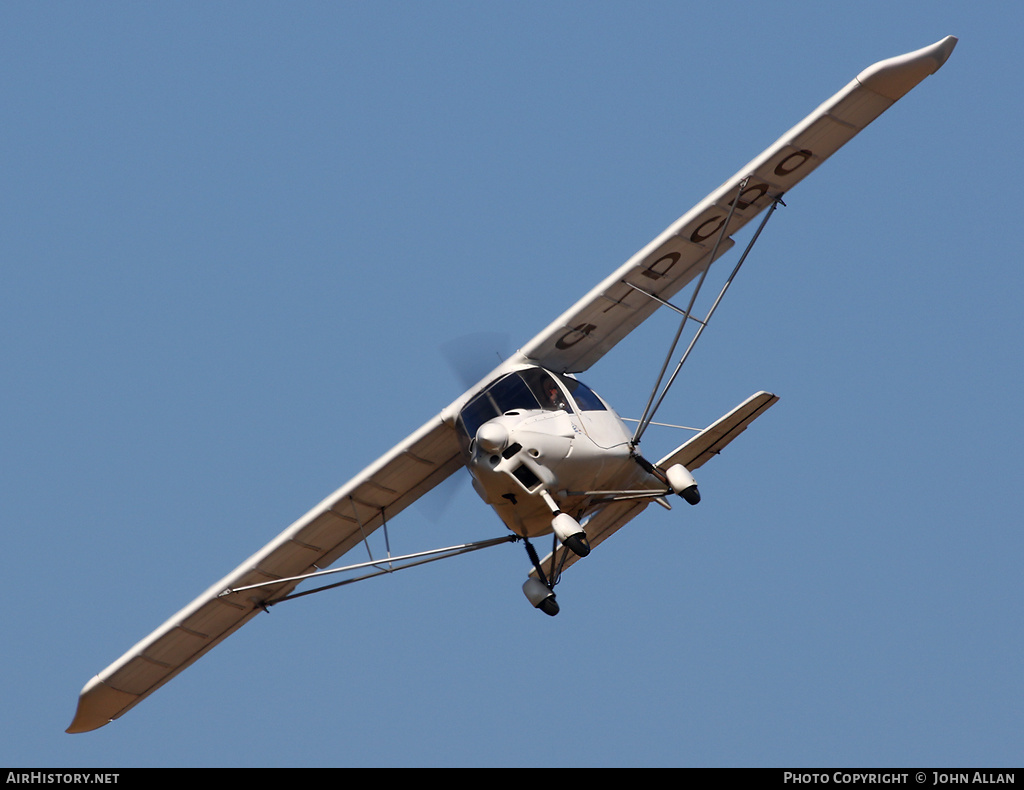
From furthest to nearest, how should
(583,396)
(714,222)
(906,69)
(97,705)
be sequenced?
(97,705) < (714,222) < (583,396) < (906,69)

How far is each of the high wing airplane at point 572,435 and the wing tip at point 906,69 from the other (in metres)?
0.02

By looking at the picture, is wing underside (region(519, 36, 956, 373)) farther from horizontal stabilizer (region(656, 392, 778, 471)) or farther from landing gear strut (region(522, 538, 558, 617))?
landing gear strut (region(522, 538, 558, 617))

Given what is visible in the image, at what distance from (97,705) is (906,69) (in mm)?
16630

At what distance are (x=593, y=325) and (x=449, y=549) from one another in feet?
13.1

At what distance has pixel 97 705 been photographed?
87.5ft

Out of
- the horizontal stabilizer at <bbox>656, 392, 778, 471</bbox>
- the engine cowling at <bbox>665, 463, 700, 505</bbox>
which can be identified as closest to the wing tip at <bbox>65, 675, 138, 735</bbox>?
the horizontal stabilizer at <bbox>656, 392, 778, 471</bbox>

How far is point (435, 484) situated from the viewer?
81.9ft

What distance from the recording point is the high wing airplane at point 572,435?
70.4 feet

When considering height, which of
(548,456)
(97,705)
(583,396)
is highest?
(583,396)

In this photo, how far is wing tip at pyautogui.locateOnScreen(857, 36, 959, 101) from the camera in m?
21.9

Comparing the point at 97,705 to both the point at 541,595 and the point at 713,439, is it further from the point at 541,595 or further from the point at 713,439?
the point at 713,439

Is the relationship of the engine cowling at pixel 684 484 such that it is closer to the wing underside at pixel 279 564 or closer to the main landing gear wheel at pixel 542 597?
the main landing gear wheel at pixel 542 597

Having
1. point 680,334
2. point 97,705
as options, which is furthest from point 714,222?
point 97,705

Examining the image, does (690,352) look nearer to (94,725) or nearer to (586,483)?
(586,483)
